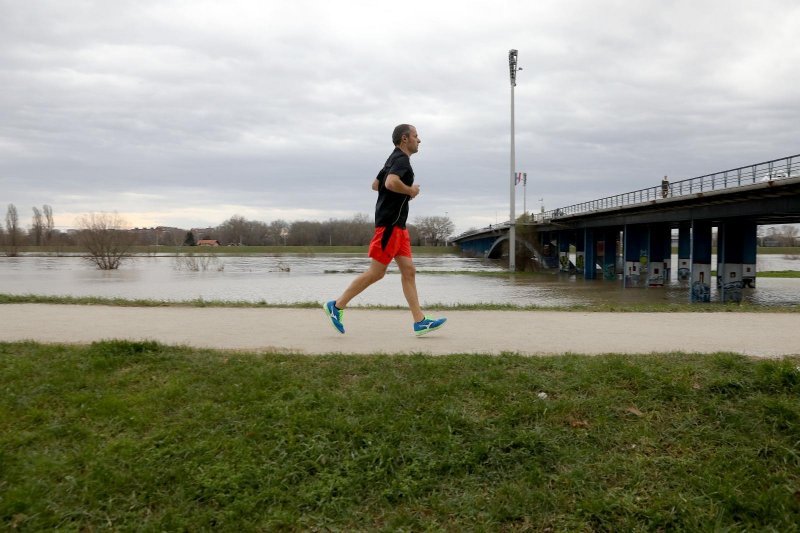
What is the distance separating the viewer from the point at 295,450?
3268 millimetres

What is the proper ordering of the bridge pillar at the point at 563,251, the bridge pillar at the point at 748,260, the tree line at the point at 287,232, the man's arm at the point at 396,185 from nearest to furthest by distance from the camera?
1. the man's arm at the point at 396,185
2. the bridge pillar at the point at 748,260
3. the bridge pillar at the point at 563,251
4. the tree line at the point at 287,232

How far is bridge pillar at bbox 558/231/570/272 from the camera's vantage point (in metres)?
62.5

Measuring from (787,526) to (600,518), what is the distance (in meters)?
0.85

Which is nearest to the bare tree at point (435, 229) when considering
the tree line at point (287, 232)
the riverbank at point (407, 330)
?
the tree line at point (287, 232)

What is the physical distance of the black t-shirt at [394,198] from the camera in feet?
18.4

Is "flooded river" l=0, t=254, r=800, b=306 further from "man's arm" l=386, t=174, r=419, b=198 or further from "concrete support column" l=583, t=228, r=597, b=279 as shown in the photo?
"man's arm" l=386, t=174, r=419, b=198

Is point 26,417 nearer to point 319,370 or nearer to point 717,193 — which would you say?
point 319,370

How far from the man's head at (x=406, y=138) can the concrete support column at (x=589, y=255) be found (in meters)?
49.5

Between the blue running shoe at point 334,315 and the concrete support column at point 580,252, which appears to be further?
the concrete support column at point 580,252

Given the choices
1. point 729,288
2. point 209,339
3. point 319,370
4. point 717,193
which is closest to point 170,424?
point 319,370

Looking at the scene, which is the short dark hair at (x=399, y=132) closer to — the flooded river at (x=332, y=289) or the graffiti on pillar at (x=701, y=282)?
the flooded river at (x=332, y=289)

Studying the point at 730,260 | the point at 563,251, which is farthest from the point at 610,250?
the point at 730,260

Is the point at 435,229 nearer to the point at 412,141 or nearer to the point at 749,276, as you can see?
the point at 749,276

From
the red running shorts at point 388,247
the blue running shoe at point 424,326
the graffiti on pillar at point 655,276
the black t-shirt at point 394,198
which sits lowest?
the graffiti on pillar at point 655,276
